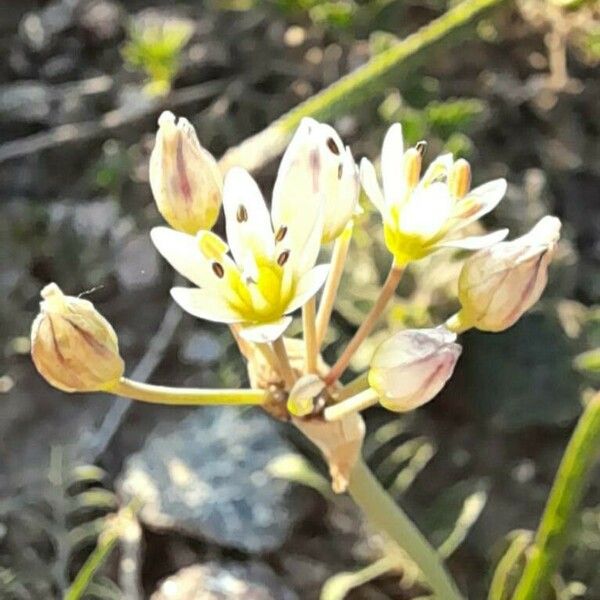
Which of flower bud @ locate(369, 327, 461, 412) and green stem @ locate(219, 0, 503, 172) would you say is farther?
green stem @ locate(219, 0, 503, 172)

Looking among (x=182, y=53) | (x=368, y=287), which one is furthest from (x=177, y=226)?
(x=182, y=53)

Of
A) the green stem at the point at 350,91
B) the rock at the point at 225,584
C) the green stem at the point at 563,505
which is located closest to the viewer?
the green stem at the point at 563,505

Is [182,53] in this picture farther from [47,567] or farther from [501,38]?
[47,567]

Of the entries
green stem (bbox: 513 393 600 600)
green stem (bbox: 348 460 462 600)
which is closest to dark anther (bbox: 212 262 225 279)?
green stem (bbox: 348 460 462 600)

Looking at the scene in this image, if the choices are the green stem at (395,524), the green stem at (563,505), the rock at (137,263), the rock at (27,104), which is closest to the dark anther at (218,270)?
the green stem at (395,524)

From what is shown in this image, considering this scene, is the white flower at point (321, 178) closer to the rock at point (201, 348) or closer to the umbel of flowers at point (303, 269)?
the umbel of flowers at point (303, 269)

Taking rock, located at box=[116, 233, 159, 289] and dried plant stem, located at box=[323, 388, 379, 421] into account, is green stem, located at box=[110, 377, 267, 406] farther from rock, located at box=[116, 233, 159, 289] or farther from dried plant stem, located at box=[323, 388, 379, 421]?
rock, located at box=[116, 233, 159, 289]
